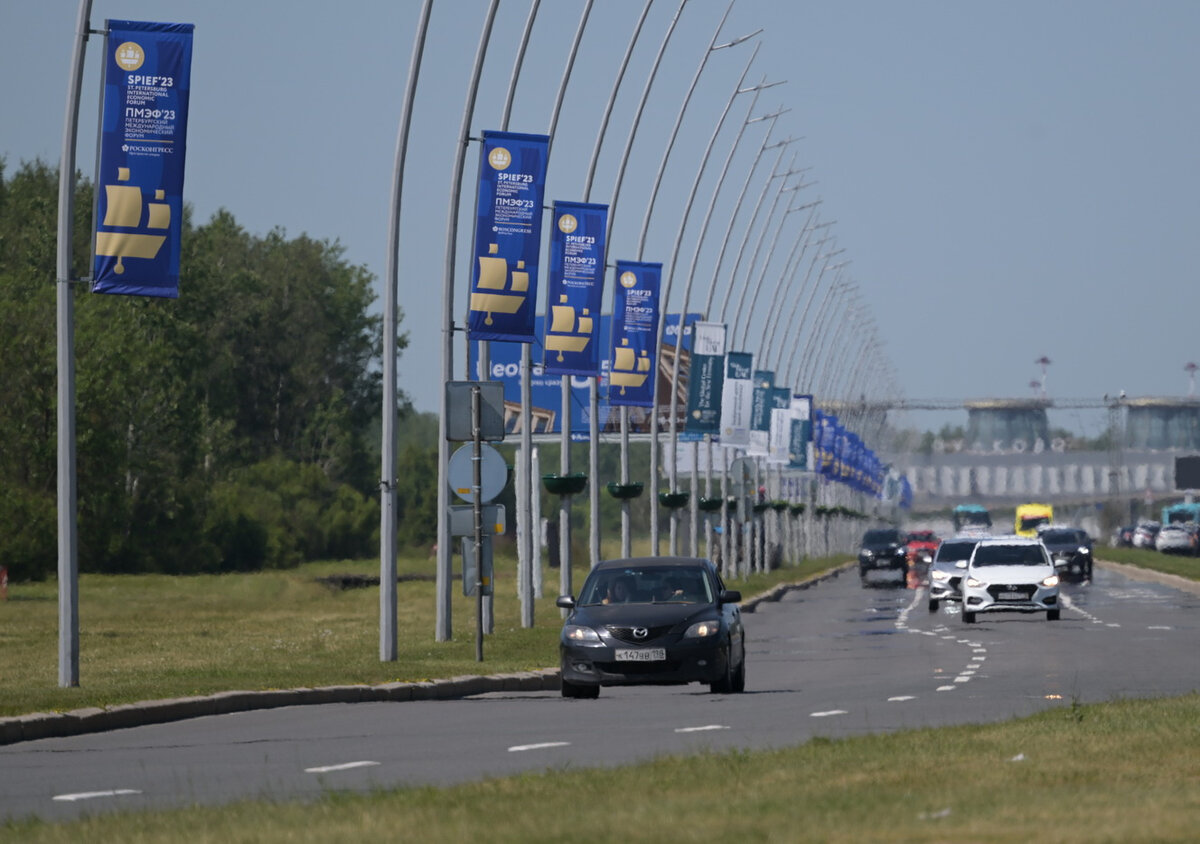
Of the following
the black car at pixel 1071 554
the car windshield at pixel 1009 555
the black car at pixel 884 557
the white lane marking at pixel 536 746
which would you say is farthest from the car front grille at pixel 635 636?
the black car at pixel 884 557

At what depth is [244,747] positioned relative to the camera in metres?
17.4

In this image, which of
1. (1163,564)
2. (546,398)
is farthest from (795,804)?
(1163,564)

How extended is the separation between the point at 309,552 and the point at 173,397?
2969cm

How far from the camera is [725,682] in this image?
78.4 ft

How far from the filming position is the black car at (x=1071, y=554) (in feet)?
254

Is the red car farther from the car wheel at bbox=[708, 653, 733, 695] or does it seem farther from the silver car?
the car wheel at bbox=[708, 653, 733, 695]

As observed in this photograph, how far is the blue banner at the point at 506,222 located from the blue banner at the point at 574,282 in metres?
6.50

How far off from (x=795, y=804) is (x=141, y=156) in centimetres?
1297

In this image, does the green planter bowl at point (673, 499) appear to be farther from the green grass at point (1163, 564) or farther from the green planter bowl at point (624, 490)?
the green grass at point (1163, 564)

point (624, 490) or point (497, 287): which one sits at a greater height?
point (497, 287)

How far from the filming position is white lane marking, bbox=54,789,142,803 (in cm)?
1354

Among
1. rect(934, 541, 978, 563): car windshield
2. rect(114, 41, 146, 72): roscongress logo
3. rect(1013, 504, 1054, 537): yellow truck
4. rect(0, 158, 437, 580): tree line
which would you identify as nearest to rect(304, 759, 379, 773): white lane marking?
rect(114, 41, 146, 72): roscongress logo

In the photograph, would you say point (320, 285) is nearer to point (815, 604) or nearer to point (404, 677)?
point (815, 604)

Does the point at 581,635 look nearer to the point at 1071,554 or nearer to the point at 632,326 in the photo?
the point at 632,326
